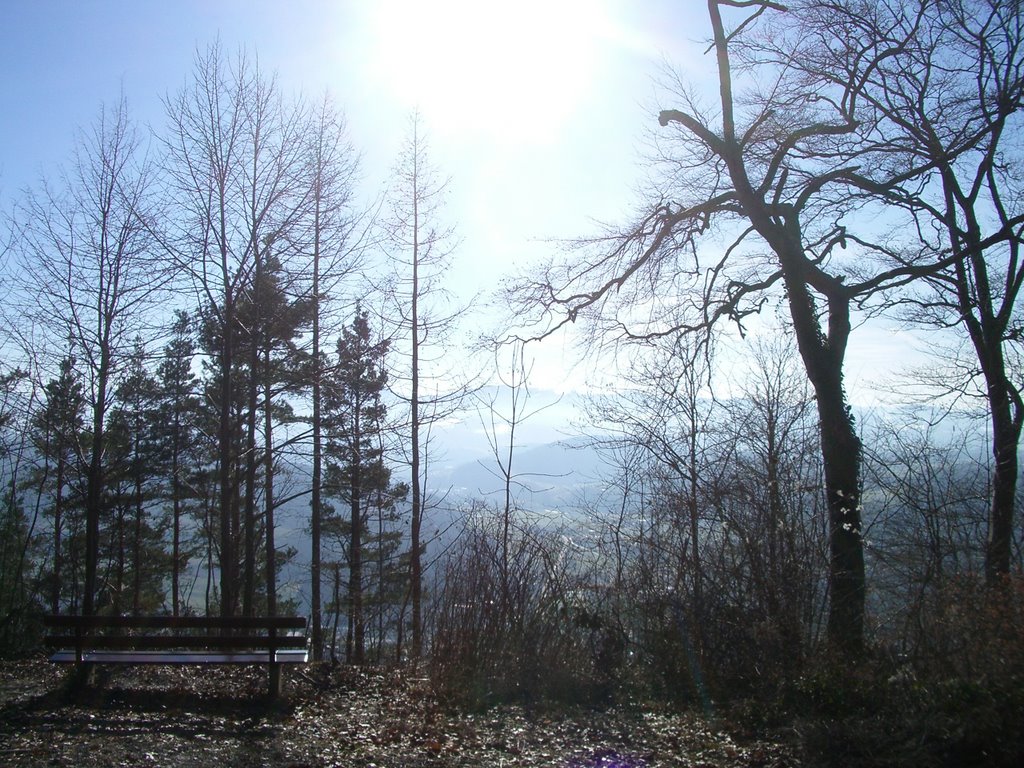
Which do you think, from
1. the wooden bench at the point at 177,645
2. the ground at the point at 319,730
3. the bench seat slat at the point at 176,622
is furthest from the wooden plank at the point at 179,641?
the ground at the point at 319,730

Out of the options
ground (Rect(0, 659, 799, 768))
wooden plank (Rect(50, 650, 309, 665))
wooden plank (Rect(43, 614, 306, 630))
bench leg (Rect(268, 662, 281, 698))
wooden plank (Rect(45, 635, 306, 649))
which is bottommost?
ground (Rect(0, 659, 799, 768))

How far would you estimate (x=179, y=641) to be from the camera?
710 centimetres

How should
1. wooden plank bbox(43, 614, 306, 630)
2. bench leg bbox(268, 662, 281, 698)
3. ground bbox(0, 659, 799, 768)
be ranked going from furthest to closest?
wooden plank bbox(43, 614, 306, 630), bench leg bbox(268, 662, 281, 698), ground bbox(0, 659, 799, 768)

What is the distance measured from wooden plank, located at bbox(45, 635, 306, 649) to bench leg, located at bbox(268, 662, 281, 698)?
0.20m

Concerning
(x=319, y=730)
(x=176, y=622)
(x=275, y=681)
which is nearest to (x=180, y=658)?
(x=176, y=622)

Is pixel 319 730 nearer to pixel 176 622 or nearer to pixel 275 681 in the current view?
pixel 275 681

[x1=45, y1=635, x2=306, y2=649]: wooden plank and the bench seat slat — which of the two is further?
the bench seat slat

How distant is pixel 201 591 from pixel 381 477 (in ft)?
96.2

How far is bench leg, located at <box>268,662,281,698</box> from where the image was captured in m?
7.00

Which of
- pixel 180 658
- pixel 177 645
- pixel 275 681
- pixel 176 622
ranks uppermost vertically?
pixel 176 622

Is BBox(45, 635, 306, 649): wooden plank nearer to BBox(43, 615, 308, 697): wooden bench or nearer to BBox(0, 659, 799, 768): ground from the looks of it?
BBox(43, 615, 308, 697): wooden bench

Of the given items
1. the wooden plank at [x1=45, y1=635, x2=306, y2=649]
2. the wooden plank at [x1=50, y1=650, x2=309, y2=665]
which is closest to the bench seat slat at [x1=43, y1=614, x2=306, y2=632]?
the wooden plank at [x1=45, y1=635, x2=306, y2=649]

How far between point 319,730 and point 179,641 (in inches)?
73.7

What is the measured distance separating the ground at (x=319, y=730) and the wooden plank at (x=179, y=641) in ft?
1.35
